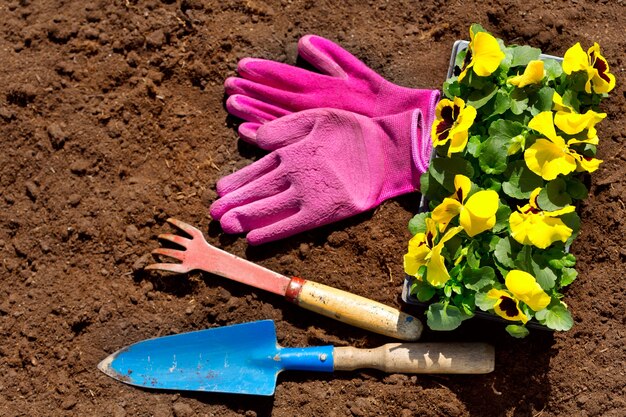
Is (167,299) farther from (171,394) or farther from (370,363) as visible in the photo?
(370,363)

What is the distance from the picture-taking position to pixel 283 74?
2.04 metres

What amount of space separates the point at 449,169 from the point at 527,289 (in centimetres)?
35

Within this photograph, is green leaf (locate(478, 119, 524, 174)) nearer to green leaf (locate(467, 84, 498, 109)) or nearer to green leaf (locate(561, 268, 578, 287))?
green leaf (locate(467, 84, 498, 109))

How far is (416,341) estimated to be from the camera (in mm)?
1936

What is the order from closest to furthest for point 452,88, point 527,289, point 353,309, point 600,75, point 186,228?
1. point 527,289
2. point 600,75
3. point 452,88
4. point 353,309
5. point 186,228

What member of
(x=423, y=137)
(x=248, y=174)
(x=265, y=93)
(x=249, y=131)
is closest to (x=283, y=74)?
(x=265, y=93)

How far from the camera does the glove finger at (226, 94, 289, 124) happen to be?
2041mm

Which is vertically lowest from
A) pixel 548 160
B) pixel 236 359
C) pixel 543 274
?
pixel 236 359

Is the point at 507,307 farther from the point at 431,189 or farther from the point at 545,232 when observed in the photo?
the point at 431,189

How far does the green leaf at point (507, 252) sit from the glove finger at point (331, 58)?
0.61 m

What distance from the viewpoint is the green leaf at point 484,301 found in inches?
65.9

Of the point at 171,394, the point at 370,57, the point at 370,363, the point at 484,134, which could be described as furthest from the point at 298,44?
the point at 171,394

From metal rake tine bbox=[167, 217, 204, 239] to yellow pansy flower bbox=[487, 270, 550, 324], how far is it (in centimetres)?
80

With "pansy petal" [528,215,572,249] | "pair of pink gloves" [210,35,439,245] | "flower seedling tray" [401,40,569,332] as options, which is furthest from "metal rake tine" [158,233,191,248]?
"pansy petal" [528,215,572,249]
